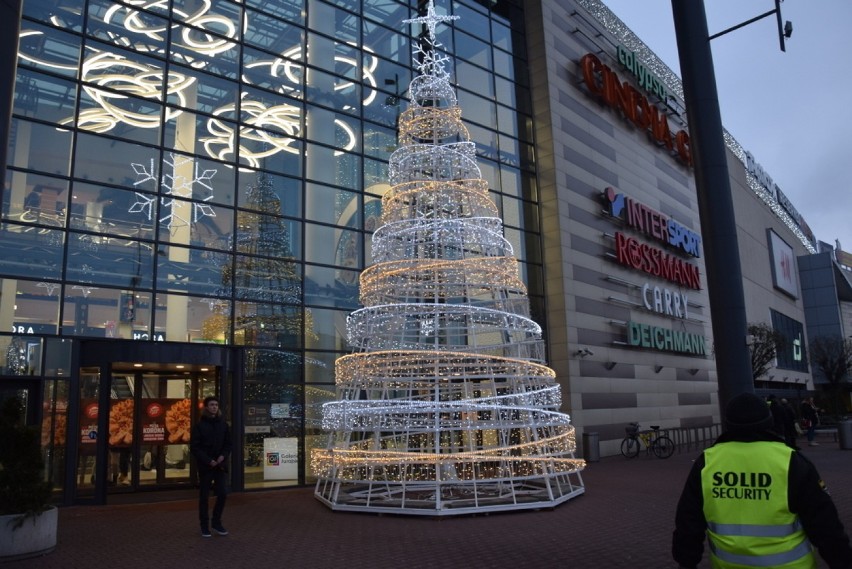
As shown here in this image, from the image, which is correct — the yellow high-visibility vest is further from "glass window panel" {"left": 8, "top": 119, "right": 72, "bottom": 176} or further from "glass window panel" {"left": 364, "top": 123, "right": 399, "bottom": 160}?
"glass window panel" {"left": 364, "top": 123, "right": 399, "bottom": 160}

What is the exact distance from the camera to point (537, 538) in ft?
28.5

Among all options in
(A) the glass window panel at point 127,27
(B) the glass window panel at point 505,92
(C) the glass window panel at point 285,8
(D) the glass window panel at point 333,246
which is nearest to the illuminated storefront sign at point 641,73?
(B) the glass window panel at point 505,92

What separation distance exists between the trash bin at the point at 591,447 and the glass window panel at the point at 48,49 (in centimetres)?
1633

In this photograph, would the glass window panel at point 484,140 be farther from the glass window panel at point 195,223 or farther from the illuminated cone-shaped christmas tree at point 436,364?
the glass window panel at point 195,223

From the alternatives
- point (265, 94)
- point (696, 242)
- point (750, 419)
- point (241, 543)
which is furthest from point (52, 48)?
point (696, 242)

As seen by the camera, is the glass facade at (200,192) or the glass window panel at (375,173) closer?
the glass facade at (200,192)

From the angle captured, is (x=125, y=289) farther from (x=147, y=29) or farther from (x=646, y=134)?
(x=646, y=134)

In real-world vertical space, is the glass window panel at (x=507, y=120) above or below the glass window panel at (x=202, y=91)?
above

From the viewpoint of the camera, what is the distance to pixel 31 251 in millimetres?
12797

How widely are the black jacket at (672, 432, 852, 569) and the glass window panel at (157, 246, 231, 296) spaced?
12.8m

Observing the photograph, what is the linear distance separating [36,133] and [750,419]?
1392cm

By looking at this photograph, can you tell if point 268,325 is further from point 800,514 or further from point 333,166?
point 800,514

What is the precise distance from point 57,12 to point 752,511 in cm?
1535

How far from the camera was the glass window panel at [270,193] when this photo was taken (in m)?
15.9
